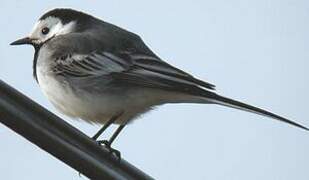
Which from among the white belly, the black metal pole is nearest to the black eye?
the white belly

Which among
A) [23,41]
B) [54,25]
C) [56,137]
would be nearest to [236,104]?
[56,137]

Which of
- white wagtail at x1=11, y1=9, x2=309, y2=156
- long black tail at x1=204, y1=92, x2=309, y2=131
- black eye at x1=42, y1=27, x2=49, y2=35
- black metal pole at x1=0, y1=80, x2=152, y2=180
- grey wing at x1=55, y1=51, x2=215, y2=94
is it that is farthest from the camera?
black eye at x1=42, y1=27, x2=49, y2=35

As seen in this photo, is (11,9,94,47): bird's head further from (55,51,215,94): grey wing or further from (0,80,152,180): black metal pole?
(0,80,152,180): black metal pole

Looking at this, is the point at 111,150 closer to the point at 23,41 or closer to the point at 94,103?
the point at 94,103

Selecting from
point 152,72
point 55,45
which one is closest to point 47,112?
point 152,72

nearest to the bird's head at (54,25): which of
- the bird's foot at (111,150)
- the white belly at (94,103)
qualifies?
the white belly at (94,103)

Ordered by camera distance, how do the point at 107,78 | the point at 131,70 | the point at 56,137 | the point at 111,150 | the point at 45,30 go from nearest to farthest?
the point at 56,137
the point at 111,150
the point at 131,70
the point at 107,78
the point at 45,30
